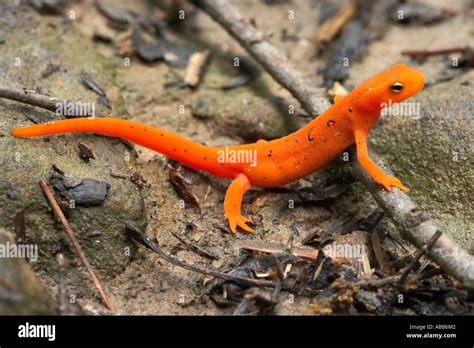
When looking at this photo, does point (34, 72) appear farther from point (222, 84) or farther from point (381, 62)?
point (381, 62)

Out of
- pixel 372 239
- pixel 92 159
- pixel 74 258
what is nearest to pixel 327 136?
pixel 372 239

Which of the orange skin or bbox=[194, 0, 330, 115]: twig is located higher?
bbox=[194, 0, 330, 115]: twig

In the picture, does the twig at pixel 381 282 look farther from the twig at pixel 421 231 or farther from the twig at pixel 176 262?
the twig at pixel 176 262

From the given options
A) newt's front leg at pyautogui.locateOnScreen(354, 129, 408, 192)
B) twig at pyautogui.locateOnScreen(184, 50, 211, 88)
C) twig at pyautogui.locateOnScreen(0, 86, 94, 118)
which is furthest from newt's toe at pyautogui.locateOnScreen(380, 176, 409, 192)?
twig at pyautogui.locateOnScreen(0, 86, 94, 118)

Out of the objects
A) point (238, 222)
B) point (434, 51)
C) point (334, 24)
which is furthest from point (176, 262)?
point (434, 51)

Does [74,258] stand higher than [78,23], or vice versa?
[78,23]

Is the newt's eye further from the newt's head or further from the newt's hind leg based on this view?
the newt's hind leg
